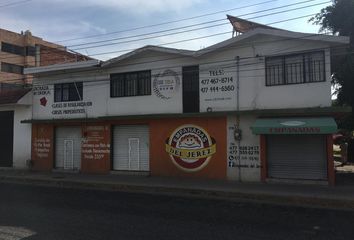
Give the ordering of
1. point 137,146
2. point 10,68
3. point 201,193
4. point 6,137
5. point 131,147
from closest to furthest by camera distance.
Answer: point 201,193, point 137,146, point 131,147, point 6,137, point 10,68

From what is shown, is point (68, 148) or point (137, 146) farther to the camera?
point (68, 148)

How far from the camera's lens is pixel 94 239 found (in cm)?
768

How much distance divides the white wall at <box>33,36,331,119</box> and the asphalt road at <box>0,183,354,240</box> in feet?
17.9

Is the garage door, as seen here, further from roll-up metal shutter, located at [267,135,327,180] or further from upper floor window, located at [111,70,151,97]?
roll-up metal shutter, located at [267,135,327,180]

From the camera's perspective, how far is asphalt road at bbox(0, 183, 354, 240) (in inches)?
324

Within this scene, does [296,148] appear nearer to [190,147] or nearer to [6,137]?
[190,147]

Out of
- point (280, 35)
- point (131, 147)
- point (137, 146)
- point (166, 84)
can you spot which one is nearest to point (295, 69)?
point (280, 35)

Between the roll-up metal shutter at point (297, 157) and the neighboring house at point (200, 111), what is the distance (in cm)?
4

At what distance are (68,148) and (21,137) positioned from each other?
348 cm

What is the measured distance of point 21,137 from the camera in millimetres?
23422

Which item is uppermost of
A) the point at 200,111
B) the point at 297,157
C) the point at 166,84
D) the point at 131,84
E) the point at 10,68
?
the point at 10,68

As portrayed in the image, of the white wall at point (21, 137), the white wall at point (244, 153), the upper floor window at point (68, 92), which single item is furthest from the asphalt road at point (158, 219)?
the white wall at point (21, 137)

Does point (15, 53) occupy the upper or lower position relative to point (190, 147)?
upper

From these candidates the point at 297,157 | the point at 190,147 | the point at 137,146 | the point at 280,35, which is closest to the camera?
the point at 280,35
